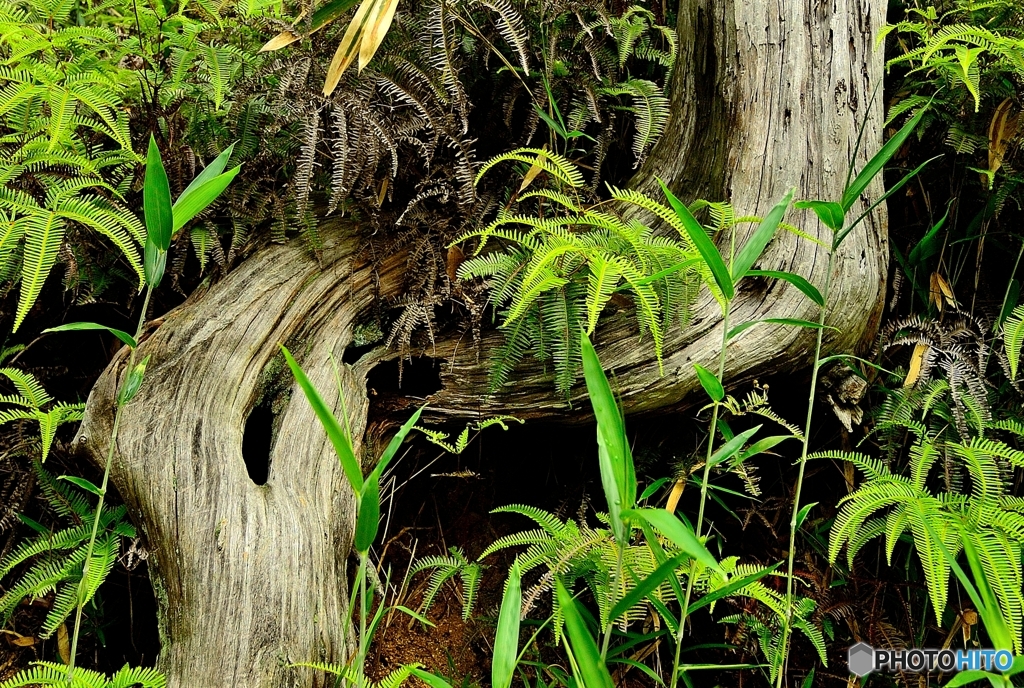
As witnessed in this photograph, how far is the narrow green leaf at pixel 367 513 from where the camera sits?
123cm

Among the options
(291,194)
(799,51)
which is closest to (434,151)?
(291,194)

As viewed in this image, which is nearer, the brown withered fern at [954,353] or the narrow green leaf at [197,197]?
the narrow green leaf at [197,197]

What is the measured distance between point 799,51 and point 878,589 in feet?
6.37

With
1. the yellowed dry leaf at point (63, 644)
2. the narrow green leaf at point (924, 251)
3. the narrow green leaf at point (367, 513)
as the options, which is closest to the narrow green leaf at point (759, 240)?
the narrow green leaf at point (367, 513)

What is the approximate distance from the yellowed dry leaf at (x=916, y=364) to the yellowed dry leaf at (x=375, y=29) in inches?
85.4

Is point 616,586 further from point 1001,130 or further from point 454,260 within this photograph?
point 1001,130

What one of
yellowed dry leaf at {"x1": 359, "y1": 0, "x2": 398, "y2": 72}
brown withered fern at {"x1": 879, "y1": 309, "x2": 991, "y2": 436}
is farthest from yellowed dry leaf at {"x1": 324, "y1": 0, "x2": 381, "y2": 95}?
brown withered fern at {"x1": 879, "y1": 309, "x2": 991, "y2": 436}

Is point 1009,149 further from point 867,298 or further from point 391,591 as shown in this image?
point 391,591

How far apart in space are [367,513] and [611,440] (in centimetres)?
46

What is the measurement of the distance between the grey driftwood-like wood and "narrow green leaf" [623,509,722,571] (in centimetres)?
128

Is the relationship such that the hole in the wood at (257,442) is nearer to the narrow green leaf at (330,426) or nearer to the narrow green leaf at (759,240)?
the narrow green leaf at (330,426)

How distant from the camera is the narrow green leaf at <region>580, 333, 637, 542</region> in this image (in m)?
1.41

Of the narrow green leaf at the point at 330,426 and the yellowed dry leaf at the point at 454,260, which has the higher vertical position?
the yellowed dry leaf at the point at 454,260

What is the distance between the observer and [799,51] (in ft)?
9.00
